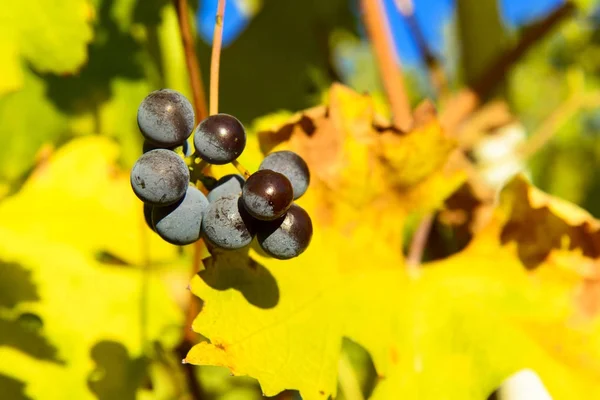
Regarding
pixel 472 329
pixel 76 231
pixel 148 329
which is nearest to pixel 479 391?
pixel 472 329

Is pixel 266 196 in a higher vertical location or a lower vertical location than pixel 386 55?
lower

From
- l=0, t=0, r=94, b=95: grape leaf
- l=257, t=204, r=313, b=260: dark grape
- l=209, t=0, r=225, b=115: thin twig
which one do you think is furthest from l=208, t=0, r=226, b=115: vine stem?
l=0, t=0, r=94, b=95: grape leaf

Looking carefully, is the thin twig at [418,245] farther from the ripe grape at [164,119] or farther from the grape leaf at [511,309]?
the ripe grape at [164,119]

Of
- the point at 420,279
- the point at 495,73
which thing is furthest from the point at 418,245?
the point at 495,73

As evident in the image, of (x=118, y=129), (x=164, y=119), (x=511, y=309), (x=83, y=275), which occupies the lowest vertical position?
(x=511, y=309)

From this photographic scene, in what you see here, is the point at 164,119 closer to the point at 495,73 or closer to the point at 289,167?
the point at 289,167

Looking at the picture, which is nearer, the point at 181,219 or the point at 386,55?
the point at 181,219

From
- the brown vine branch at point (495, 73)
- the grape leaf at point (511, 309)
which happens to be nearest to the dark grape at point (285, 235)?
the grape leaf at point (511, 309)

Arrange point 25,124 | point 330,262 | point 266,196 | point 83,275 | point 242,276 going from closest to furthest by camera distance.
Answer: point 266,196
point 242,276
point 330,262
point 83,275
point 25,124
